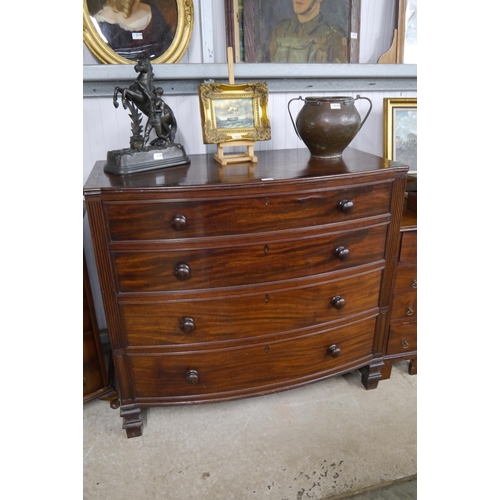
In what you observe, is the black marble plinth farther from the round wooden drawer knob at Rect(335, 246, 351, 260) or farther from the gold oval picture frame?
the round wooden drawer knob at Rect(335, 246, 351, 260)

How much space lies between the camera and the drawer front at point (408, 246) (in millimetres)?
1835

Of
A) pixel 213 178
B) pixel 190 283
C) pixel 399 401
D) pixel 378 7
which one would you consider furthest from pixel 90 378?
pixel 378 7

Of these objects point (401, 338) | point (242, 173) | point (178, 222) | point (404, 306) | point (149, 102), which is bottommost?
point (401, 338)

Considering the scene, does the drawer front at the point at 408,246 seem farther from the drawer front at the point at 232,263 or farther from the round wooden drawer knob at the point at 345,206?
the round wooden drawer knob at the point at 345,206

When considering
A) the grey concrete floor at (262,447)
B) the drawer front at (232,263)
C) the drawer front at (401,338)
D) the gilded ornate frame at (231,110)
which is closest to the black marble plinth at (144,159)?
the gilded ornate frame at (231,110)

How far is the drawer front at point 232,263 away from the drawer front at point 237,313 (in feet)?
0.23

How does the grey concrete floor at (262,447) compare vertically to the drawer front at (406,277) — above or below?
below

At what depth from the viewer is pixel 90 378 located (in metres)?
1.90

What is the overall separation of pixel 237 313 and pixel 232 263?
8.9 inches

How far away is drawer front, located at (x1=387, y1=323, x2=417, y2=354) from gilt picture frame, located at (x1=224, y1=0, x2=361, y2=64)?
4.66 ft

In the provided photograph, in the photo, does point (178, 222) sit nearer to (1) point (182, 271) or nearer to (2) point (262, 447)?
(1) point (182, 271)

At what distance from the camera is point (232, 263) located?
1.52 meters

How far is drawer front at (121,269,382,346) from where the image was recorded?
1557 millimetres

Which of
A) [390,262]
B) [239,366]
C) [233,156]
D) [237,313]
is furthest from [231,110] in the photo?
[239,366]
